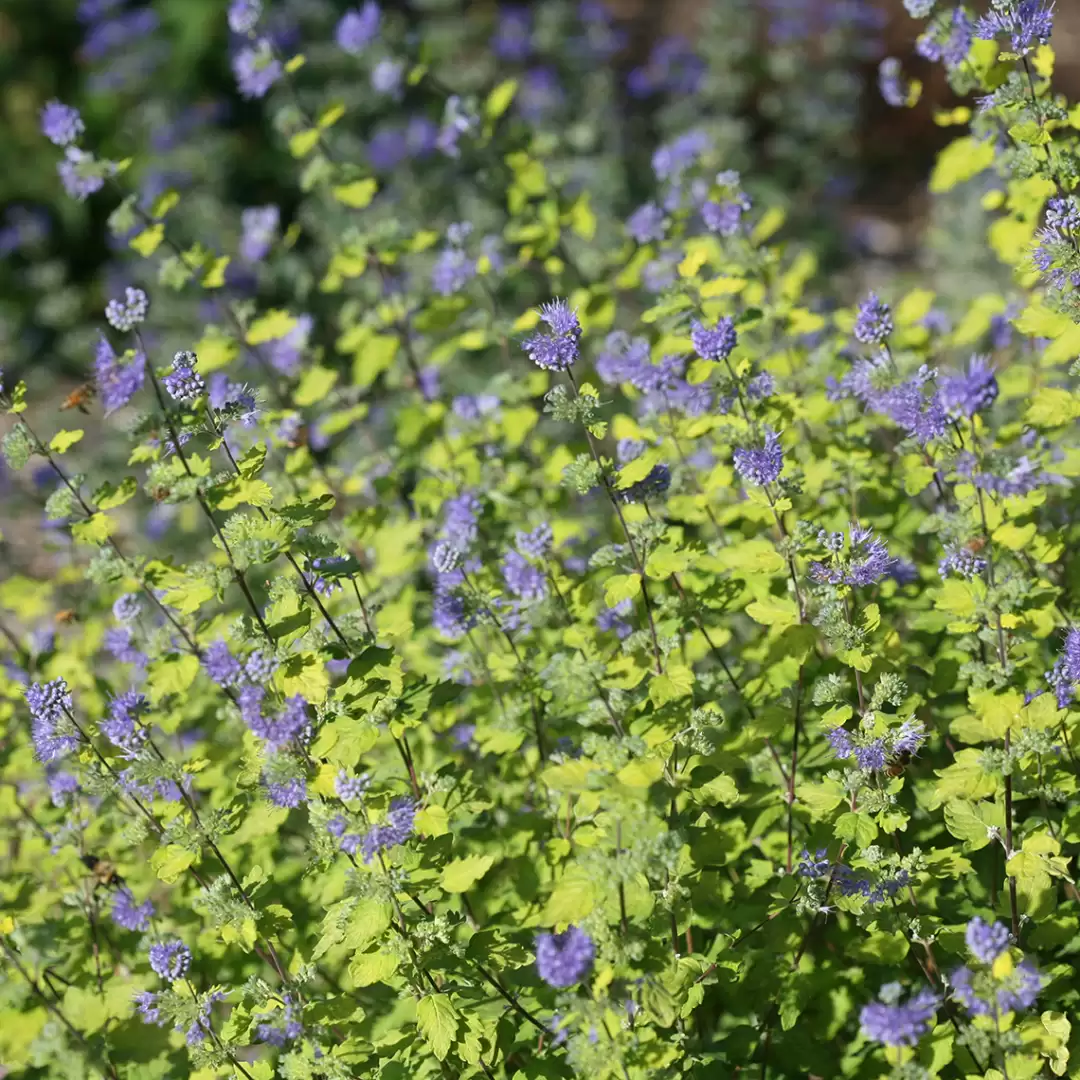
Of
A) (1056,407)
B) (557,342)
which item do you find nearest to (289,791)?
(557,342)

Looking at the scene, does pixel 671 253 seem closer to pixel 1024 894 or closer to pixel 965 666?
pixel 965 666

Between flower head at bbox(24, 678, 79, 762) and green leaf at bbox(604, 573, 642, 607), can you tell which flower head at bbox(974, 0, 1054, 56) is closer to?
green leaf at bbox(604, 573, 642, 607)

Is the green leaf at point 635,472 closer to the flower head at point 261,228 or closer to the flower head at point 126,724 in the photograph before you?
the flower head at point 126,724

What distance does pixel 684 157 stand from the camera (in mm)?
5125

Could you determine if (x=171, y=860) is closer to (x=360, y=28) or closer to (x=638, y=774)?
(x=638, y=774)

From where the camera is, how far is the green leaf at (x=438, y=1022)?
2.66 metres

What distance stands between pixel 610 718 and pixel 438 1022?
2.78 ft

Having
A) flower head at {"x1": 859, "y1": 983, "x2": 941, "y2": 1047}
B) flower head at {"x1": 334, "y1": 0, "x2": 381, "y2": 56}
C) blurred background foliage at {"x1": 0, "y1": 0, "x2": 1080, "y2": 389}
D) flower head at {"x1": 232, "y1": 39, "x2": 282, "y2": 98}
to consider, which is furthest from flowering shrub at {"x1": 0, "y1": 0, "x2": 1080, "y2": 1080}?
blurred background foliage at {"x1": 0, "y1": 0, "x2": 1080, "y2": 389}

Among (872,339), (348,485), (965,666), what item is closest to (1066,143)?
(872,339)

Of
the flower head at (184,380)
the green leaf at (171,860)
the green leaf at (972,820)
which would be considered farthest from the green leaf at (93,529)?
the green leaf at (972,820)

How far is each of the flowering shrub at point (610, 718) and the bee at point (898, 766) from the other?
81mm

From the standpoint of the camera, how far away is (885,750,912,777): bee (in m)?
2.89

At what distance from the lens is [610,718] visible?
293cm

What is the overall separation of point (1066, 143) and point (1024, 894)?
2157mm
